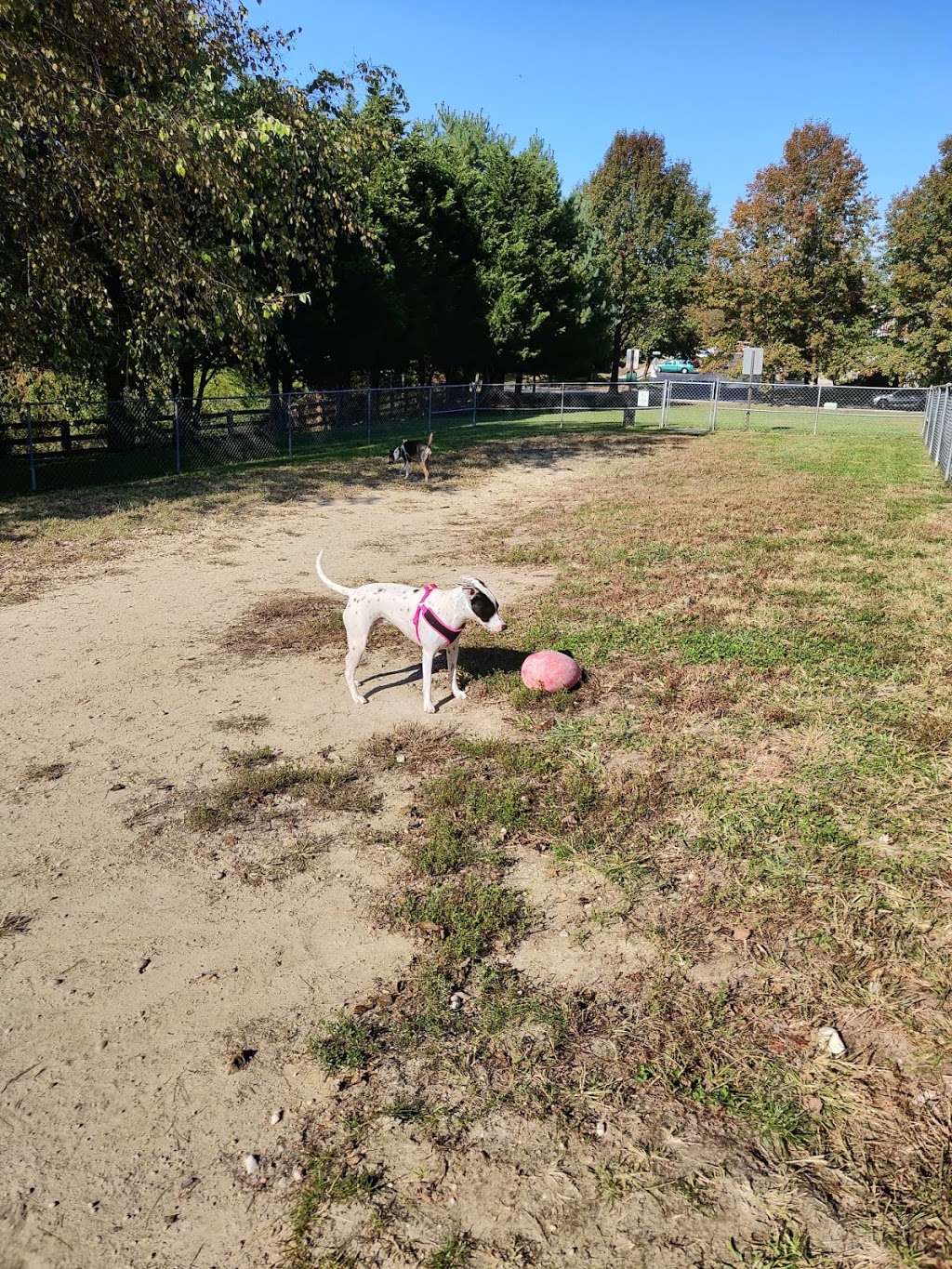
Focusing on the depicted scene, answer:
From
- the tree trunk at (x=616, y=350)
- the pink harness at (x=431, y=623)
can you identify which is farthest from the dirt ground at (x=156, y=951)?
the tree trunk at (x=616, y=350)

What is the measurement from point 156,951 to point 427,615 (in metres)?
2.46

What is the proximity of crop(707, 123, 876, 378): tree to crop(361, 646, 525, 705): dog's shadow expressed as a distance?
4273cm

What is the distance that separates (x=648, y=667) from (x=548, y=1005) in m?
3.37

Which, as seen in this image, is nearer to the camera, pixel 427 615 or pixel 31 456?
pixel 427 615

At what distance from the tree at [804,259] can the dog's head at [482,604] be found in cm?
4387

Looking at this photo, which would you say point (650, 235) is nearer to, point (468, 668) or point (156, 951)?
point (468, 668)

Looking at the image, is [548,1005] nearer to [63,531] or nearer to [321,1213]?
[321,1213]

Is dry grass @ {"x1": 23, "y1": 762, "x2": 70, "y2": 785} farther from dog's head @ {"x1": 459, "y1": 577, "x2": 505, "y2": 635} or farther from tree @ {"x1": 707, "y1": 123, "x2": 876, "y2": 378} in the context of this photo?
tree @ {"x1": 707, "y1": 123, "x2": 876, "y2": 378}

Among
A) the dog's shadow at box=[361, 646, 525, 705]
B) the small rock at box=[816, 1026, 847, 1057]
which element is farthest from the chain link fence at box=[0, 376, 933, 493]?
the small rock at box=[816, 1026, 847, 1057]

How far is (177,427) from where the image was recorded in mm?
16094

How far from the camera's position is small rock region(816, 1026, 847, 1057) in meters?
2.59

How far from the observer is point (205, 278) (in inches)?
468

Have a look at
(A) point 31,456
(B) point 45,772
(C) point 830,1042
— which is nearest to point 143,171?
(A) point 31,456

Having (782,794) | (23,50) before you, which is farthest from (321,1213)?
(23,50)
